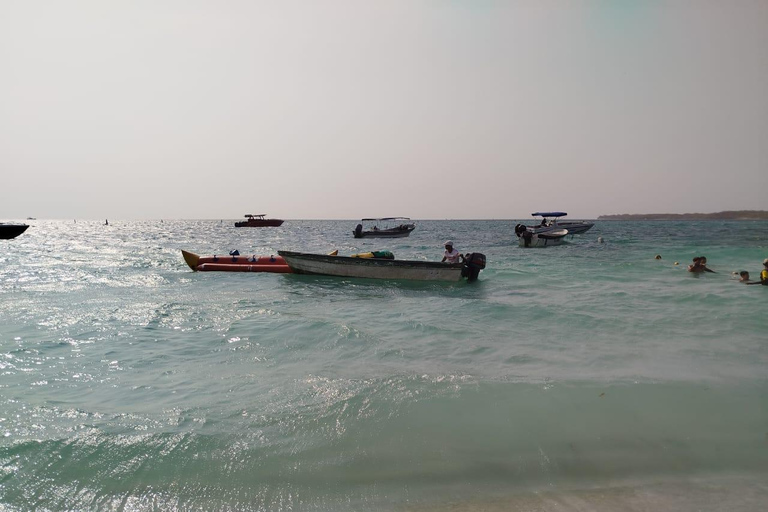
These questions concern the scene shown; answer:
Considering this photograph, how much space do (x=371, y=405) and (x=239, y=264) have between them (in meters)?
18.5

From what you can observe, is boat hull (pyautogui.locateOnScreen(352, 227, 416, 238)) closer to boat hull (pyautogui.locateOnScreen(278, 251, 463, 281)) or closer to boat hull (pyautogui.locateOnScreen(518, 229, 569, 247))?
boat hull (pyautogui.locateOnScreen(518, 229, 569, 247))

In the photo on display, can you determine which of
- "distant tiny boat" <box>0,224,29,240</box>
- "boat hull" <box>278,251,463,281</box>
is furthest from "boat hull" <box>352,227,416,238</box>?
"distant tiny boat" <box>0,224,29,240</box>

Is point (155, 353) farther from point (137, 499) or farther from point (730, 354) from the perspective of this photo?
point (730, 354)

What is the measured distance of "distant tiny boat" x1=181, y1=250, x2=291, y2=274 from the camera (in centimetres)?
2231

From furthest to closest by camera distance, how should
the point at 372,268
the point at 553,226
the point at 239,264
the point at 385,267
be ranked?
the point at 553,226, the point at 239,264, the point at 372,268, the point at 385,267

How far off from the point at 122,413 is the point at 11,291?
1534 cm

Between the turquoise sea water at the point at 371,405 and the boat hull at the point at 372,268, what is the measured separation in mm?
5369

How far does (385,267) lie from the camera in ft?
Answer: 64.0

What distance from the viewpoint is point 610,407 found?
636 centimetres

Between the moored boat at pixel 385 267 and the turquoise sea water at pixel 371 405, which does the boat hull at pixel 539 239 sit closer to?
the moored boat at pixel 385 267

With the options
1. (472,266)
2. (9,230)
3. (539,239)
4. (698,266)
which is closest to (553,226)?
(539,239)

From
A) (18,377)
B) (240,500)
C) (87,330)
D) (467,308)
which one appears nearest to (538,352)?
(467,308)

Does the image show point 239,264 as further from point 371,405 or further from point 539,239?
point 539,239

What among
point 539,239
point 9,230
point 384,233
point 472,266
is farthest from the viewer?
point 384,233
